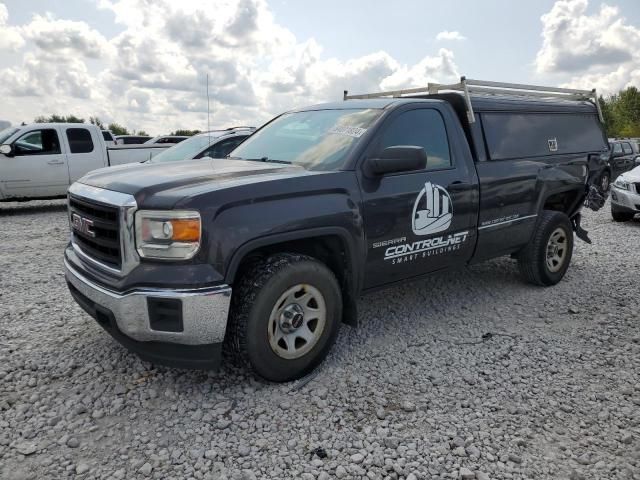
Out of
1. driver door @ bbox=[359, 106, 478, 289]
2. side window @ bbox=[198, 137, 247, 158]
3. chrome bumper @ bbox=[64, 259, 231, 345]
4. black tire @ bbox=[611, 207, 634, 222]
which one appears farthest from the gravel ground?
black tire @ bbox=[611, 207, 634, 222]

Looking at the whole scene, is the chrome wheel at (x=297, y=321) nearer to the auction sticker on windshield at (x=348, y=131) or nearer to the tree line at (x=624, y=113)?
the auction sticker on windshield at (x=348, y=131)

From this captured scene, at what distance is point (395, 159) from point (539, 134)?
8.21 feet

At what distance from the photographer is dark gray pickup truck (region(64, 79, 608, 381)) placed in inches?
112

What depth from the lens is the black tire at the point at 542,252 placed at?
519cm

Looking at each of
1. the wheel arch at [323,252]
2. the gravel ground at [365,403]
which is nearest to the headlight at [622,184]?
the gravel ground at [365,403]

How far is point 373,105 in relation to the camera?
400 centimetres

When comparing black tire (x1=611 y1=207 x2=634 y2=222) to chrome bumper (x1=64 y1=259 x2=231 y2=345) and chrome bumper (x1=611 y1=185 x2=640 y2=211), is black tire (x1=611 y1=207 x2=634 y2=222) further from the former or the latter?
chrome bumper (x1=64 y1=259 x2=231 y2=345)

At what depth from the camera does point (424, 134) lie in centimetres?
408

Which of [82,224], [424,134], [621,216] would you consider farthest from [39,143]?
[621,216]

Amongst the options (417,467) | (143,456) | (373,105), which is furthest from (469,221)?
(143,456)

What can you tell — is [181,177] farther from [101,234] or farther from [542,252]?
[542,252]

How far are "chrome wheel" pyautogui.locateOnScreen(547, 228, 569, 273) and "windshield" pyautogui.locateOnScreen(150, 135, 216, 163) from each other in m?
5.45

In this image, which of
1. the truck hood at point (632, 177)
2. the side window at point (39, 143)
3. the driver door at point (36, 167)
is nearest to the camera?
the truck hood at point (632, 177)

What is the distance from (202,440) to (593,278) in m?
4.89
